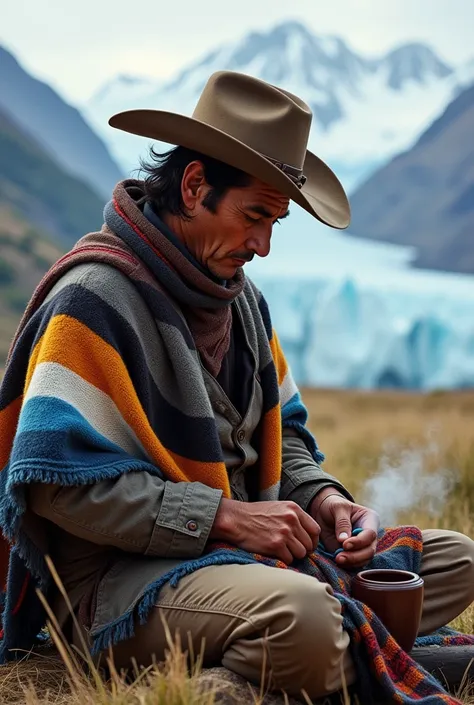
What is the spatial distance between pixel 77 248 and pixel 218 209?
0.42 m

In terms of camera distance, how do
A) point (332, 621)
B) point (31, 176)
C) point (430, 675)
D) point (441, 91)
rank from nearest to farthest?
point (332, 621)
point (430, 675)
point (441, 91)
point (31, 176)

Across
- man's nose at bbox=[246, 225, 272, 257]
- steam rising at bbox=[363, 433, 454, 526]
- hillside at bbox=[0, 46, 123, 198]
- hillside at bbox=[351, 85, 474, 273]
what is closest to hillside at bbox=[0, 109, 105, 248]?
hillside at bbox=[0, 46, 123, 198]

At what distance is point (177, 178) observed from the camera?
3.17m

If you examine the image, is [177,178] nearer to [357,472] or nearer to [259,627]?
[259,627]

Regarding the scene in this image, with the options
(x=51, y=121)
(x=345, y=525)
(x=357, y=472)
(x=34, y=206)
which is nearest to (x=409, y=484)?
(x=357, y=472)

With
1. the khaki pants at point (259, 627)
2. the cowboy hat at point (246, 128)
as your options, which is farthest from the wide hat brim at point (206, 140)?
the khaki pants at point (259, 627)

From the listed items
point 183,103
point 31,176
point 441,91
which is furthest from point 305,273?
point 31,176

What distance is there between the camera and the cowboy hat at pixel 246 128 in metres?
2.99

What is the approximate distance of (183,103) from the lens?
36.3 meters

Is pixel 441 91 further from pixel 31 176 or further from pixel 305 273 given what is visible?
pixel 31 176

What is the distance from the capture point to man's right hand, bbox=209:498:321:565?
2.87 meters

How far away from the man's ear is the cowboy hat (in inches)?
3.0

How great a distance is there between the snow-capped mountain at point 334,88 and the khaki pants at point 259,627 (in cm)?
3460

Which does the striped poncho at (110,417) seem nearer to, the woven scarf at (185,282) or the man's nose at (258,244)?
the woven scarf at (185,282)
